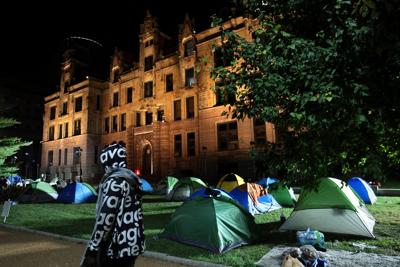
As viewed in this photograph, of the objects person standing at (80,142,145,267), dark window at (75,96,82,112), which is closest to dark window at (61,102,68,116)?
dark window at (75,96,82,112)

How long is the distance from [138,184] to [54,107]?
54910 millimetres

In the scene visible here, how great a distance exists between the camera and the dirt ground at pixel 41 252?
278 inches

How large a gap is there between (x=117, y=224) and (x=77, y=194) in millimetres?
18605

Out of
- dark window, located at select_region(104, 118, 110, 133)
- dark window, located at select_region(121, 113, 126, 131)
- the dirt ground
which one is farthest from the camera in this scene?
dark window, located at select_region(104, 118, 110, 133)

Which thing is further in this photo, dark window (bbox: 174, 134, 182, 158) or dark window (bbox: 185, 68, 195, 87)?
dark window (bbox: 174, 134, 182, 158)

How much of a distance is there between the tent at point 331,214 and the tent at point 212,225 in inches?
65.1

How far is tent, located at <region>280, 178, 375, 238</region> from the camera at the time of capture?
8.62 m

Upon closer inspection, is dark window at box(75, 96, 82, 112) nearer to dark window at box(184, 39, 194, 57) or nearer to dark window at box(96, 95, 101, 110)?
dark window at box(96, 95, 101, 110)

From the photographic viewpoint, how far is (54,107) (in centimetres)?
5238

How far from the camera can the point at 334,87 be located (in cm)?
397

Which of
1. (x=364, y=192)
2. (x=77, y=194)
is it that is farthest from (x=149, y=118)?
(x=364, y=192)

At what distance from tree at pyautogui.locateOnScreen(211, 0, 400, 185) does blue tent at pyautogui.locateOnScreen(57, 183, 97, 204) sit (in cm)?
1792

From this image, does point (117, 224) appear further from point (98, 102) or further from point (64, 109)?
point (64, 109)

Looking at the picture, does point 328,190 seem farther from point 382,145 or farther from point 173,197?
point 173,197
